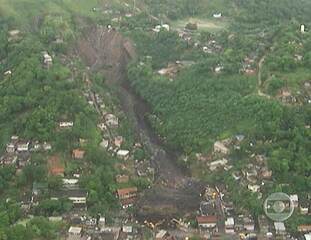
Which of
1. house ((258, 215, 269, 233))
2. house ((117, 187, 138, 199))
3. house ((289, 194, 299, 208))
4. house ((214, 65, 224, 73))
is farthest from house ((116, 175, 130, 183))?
house ((214, 65, 224, 73))

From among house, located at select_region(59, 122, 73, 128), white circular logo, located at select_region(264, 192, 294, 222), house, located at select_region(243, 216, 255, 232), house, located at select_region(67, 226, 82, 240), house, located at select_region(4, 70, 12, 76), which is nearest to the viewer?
house, located at select_region(67, 226, 82, 240)

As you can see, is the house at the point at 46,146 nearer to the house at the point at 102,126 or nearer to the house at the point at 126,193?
the house at the point at 102,126

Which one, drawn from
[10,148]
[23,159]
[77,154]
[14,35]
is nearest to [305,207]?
[77,154]

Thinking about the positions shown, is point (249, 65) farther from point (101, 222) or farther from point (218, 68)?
point (101, 222)

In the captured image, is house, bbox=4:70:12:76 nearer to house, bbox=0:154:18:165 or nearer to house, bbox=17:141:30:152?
house, bbox=17:141:30:152

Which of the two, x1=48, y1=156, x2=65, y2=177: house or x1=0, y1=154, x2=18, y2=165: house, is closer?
x1=48, y1=156, x2=65, y2=177: house
